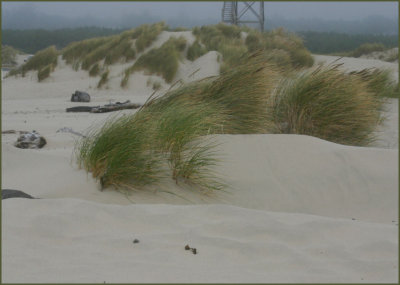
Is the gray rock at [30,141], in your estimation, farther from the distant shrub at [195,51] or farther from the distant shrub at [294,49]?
the distant shrub at [195,51]

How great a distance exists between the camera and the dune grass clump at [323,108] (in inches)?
190

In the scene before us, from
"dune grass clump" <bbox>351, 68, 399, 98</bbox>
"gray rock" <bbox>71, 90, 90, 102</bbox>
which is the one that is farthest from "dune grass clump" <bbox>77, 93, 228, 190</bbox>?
"gray rock" <bbox>71, 90, 90, 102</bbox>

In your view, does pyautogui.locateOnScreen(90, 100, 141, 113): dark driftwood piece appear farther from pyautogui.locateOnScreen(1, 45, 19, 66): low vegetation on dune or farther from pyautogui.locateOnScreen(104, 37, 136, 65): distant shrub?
pyautogui.locateOnScreen(1, 45, 19, 66): low vegetation on dune

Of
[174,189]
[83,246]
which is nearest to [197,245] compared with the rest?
[83,246]

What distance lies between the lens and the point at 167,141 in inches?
147

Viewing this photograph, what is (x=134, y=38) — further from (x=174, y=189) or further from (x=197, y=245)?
Result: (x=197, y=245)

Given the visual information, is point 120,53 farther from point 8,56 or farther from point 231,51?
point 8,56

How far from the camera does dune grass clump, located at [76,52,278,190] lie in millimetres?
3467

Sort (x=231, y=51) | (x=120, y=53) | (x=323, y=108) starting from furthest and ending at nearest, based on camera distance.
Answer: (x=120, y=53) → (x=231, y=51) → (x=323, y=108)

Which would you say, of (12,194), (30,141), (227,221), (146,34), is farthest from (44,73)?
(227,221)

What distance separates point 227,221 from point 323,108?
2.42 metres

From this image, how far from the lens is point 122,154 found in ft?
11.3

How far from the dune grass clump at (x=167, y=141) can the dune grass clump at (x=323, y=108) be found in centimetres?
59

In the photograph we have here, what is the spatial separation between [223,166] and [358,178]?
114 centimetres
